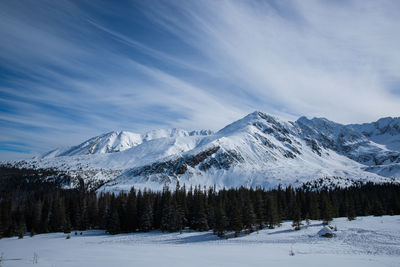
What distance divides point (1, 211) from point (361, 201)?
126997 mm

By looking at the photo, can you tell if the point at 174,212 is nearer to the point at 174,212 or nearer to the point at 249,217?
the point at 174,212

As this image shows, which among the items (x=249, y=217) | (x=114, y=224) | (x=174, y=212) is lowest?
(x=114, y=224)

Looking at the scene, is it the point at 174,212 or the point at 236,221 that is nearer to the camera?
the point at 236,221

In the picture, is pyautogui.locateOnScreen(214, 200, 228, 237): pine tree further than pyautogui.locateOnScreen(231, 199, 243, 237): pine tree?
Yes

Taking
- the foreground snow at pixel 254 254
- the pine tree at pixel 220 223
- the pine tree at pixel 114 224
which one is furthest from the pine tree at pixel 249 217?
the pine tree at pixel 114 224

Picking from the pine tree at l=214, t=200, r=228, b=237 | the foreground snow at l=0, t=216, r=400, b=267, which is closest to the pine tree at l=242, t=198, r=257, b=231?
the pine tree at l=214, t=200, r=228, b=237

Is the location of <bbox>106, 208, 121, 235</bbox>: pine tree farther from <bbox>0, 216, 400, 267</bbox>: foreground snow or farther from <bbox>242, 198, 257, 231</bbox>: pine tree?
<bbox>242, 198, 257, 231</bbox>: pine tree

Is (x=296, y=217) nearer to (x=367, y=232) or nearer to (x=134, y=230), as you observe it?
(x=367, y=232)

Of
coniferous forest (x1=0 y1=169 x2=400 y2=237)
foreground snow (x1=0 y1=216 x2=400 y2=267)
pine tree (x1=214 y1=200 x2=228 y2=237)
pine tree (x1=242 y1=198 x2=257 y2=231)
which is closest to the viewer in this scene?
foreground snow (x1=0 y1=216 x2=400 y2=267)

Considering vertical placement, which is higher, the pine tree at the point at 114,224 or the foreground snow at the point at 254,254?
the foreground snow at the point at 254,254

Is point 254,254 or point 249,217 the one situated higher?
point 254,254

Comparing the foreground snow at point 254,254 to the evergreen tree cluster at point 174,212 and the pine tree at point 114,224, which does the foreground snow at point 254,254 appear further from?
the pine tree at point 114,224

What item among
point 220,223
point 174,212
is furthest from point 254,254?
point 174,212

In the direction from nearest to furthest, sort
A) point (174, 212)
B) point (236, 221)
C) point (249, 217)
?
point (236, 221) < point (249, 217) < point (174, 212)
